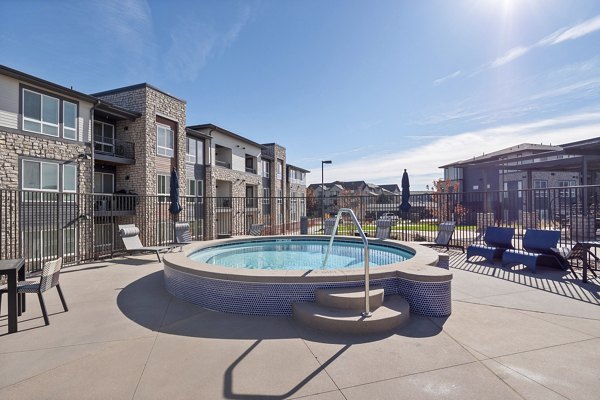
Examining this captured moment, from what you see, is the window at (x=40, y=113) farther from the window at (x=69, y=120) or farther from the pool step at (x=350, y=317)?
the pool step at (x=350, y=317)

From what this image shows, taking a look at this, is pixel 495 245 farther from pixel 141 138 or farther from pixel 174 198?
pixel 141 138

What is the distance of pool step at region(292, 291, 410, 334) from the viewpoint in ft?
12.2

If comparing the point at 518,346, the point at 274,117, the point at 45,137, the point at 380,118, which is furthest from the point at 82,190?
the point at 518,346

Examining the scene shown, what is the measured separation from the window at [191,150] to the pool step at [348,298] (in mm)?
19671

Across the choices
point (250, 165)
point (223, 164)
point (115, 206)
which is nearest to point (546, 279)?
point (115, 206)

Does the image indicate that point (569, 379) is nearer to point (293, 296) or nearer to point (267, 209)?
point (293, 296)

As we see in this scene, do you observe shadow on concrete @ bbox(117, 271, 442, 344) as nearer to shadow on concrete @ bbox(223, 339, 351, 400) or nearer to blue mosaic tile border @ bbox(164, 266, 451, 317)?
blue mosaic tile border @ bbox(164, 266, 451, 317)

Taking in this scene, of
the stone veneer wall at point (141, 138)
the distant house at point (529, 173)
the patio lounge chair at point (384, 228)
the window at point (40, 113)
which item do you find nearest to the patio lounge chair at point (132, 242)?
the patio lounge chair at point (384, 228)

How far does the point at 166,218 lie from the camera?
703 inches

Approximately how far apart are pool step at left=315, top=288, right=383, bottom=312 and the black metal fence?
6.42 m

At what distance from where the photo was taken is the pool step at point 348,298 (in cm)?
408

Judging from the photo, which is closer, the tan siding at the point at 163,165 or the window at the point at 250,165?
the tan siding at the point at 163,165

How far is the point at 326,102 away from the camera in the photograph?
14414 mm

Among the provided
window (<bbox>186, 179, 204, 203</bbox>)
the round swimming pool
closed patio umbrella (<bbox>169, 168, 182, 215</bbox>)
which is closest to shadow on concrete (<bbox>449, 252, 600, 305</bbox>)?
the round swimming pool
